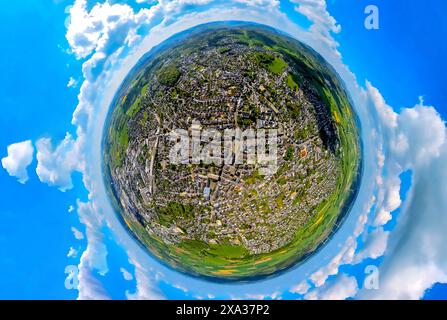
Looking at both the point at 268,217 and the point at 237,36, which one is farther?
the point at 237,36

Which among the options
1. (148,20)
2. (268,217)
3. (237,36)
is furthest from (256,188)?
(148,20)

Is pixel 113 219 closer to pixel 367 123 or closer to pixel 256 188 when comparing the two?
pixel 256 188

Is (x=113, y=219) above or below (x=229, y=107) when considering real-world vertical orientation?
below

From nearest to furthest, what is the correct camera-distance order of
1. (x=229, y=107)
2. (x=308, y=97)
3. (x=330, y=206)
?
1. (x=229, y=107)
2. (x=308, y=97)
3. (x=330, y=206)

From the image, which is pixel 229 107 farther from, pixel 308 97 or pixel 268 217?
pixel 268 217

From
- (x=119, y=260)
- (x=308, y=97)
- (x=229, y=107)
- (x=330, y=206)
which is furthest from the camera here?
(x=119, y=260)
